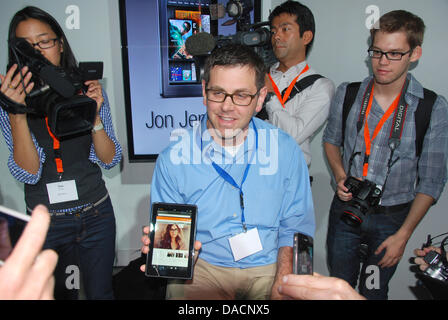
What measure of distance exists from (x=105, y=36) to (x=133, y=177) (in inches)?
55.2

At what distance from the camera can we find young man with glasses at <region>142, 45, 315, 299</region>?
5.69 ft

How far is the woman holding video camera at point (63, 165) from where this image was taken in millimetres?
1822

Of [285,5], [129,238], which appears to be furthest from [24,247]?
[129,238]

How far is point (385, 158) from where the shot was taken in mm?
2152

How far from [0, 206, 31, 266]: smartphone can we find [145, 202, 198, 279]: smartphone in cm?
76

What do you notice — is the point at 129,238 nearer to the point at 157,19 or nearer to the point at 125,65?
the point at 125,65

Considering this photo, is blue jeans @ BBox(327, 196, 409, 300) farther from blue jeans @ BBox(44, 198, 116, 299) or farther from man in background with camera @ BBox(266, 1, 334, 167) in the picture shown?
blue jeans @ BBox(44, 198, 116, 299)

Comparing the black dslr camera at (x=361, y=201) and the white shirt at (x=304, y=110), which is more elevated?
the white shirt at (x=304, y=110)

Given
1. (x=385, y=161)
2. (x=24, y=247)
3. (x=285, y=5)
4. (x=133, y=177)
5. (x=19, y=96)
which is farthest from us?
(x=133, y=177)

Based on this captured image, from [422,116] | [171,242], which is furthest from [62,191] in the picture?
[422,116]

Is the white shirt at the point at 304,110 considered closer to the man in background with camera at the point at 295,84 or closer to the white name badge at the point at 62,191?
the man in background with camera at the point at 295,84

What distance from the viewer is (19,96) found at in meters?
1.73

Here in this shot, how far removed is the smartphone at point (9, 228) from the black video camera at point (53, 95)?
1037 millimetres

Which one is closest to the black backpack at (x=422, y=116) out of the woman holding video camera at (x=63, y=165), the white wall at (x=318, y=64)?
the white wall at (x=318, y=64)
